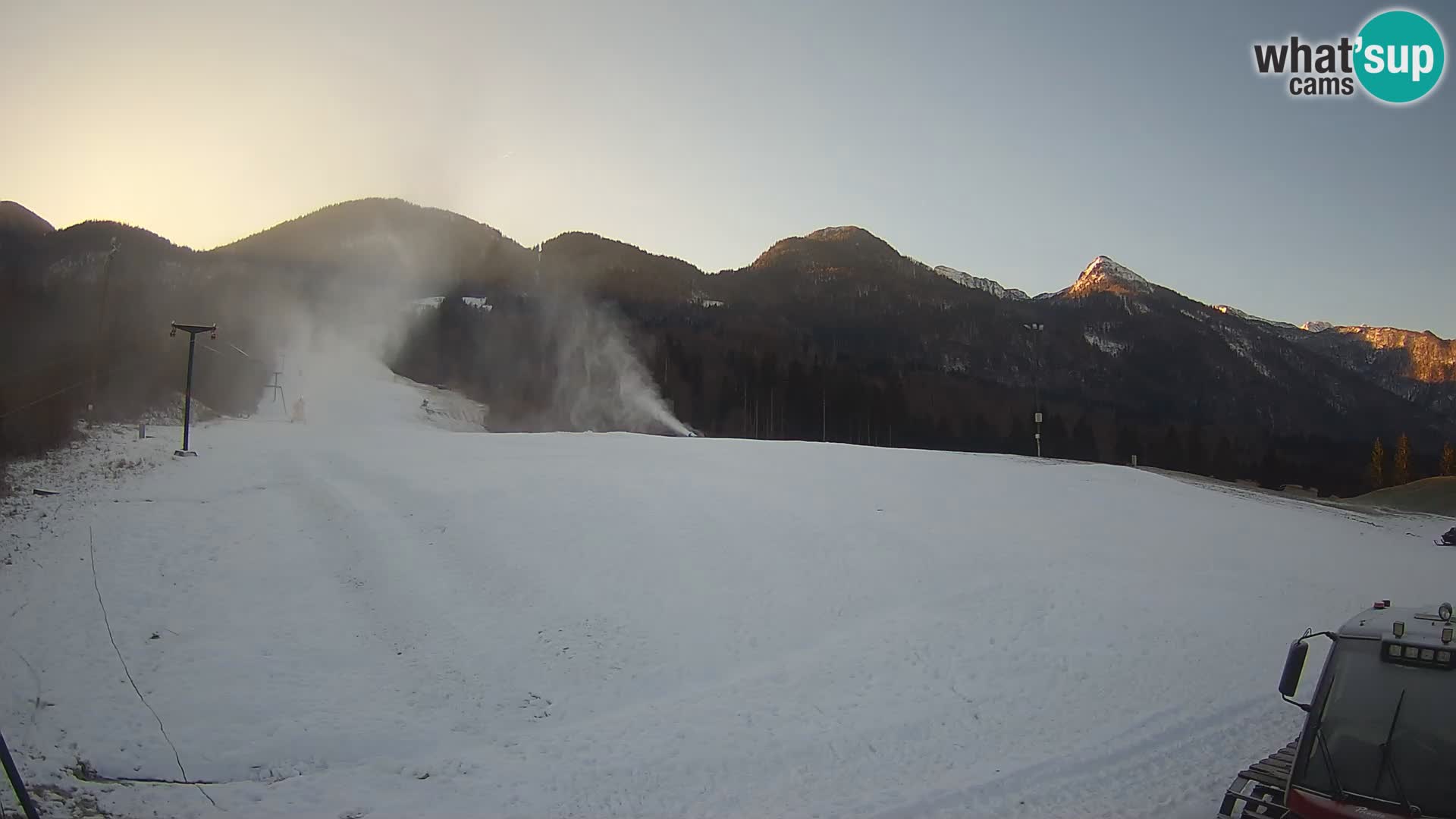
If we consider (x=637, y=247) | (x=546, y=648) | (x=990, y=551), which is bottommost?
(x=546, y=648)

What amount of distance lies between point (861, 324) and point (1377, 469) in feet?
273

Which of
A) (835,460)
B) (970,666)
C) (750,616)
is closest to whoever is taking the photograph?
(970,666)

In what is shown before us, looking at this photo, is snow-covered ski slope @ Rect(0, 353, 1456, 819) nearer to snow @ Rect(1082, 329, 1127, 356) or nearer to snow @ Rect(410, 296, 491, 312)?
snow @ Rect(410, 296, 491, 312)

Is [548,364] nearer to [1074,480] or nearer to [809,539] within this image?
[1074,480]

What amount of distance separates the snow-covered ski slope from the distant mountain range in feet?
168

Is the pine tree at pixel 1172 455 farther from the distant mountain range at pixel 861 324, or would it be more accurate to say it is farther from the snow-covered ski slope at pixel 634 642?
the snow-covered ski slope at pixel 634 642

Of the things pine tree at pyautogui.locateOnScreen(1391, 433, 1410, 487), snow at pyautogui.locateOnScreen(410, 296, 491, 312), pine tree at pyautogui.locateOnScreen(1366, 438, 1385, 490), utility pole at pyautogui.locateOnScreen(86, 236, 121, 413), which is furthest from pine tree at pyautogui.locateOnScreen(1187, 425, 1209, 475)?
utility pole at pyautogui.locateOnScreen(86, 236, 121, 413)

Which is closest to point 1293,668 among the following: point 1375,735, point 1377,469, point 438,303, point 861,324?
point 1375,735

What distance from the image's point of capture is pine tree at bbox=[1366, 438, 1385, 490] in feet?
292

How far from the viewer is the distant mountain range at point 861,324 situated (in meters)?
95.8

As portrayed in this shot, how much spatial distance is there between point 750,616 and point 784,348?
260 ft

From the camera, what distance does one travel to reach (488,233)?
162 meters

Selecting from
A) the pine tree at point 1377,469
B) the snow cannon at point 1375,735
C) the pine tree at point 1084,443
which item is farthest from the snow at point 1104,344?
the snow cannon at point 1375,735

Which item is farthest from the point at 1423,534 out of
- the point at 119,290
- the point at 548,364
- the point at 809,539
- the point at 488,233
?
the point at 488,233
